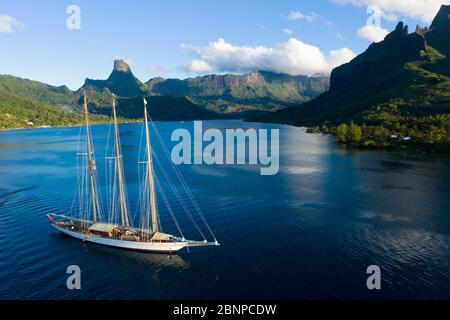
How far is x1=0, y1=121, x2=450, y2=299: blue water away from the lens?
6056cm

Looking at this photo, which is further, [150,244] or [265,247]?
[265,247]

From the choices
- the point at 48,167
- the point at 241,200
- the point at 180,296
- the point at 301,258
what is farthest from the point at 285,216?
the point at 48,167

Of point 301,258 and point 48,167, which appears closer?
point 301,258

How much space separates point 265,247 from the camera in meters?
76.8

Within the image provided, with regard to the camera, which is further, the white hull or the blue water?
the white hull

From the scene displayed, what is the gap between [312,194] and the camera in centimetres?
12225

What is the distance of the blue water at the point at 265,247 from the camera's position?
6056 centimetres

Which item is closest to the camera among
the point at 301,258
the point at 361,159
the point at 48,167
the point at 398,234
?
the point at 301,258

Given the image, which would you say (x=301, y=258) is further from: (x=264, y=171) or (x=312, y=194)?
(x=264, y=171)

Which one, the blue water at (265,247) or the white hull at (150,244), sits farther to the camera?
the white hull at (150,244)

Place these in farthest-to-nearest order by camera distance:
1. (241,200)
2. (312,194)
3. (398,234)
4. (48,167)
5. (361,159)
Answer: (361,159) → (48,167) → (312,194) → (241,200) → (398,234)

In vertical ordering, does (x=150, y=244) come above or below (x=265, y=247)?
above
